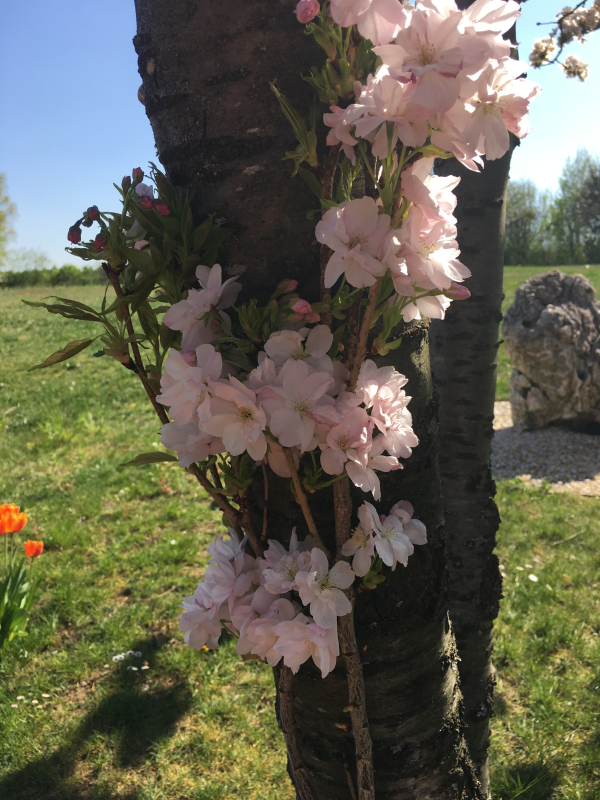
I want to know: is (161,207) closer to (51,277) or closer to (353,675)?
(353,675)

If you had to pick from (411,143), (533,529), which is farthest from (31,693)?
(533,529)

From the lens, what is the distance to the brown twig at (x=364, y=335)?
0.86 metres

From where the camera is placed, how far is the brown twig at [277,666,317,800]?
109 centimetres

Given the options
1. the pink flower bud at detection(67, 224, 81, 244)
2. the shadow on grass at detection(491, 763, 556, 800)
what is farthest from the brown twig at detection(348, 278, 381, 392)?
the shadow on grass at detection(491, 763, 556, 800)

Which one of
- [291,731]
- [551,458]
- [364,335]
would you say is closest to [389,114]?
[364,335]

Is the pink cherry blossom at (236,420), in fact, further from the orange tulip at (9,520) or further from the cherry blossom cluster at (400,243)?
the orange tulip at (9,520)

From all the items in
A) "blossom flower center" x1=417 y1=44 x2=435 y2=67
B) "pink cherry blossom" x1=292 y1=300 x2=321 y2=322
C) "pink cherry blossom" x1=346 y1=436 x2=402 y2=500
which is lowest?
"pink cherry blossom" x1=346 y1=436 x2=402 y2=500

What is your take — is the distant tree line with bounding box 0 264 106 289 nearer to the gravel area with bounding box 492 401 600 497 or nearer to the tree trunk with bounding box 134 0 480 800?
the gravel area with bounding box 492 401 600 497

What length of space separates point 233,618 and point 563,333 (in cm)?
607

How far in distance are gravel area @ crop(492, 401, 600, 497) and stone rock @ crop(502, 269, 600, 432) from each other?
0.67ft

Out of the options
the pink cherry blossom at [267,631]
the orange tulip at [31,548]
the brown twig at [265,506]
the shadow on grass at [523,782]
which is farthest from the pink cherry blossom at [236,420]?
the orange tulip at [31,548]

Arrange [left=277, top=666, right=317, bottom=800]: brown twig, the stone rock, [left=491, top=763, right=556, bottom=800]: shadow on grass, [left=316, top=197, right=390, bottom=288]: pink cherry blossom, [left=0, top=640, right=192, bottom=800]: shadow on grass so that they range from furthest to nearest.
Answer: the stone rock < [left=0, top=640, right=192, bottom=800]: shadow on grass < [left=491, top=763, right=556, bottom=800]: shadow on grass < [left=277, top=666, right=317, bottom=800]: brown twig < [left=316, top=197, right=390, bottom=288]: pink cherry blossom

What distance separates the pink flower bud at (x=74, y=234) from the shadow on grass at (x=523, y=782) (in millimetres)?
2416

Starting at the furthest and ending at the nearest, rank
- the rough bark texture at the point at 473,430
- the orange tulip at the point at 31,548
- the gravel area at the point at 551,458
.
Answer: the gravel area at the point at 551,458, the orange tulip at the point at 31,548, the rough bark texture at the point at 473,430
